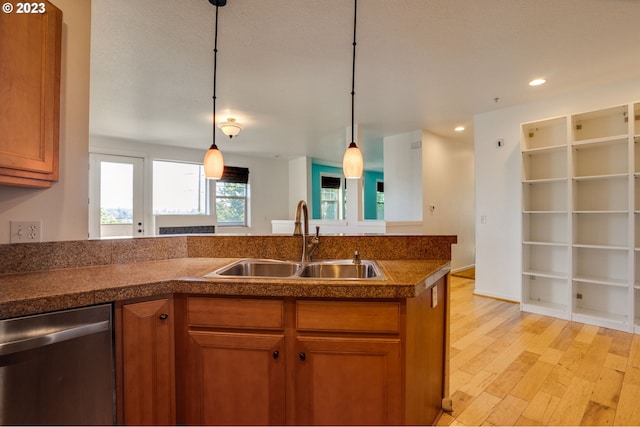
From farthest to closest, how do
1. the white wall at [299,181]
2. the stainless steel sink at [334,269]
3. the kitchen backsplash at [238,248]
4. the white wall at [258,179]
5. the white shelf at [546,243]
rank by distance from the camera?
the white wall at [299,181], the white wall at [258,179], the white shelf at [546,243], the stainless steel sink at [334,269], the kitchen backsplash at [238,248]

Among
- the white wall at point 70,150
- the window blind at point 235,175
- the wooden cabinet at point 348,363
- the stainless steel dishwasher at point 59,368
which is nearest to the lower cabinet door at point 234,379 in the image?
the wooden cabinet at point 348,363

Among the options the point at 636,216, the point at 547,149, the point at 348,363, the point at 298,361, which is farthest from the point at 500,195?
the point at 298,361

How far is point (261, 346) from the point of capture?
1256mm

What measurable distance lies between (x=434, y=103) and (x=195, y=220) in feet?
15.9

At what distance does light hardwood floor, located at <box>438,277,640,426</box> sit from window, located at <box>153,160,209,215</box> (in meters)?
5.23

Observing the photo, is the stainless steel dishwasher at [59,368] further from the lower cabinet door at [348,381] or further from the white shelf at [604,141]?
the white shelf at [604,141]

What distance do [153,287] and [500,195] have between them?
4.08 metres

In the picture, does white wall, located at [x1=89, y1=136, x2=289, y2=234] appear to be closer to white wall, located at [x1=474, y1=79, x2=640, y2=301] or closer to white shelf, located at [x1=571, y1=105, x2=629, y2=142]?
white wall, located at [x1=474, y1=79, x2=640, y2=301]

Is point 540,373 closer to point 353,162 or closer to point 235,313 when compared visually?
point 353,162

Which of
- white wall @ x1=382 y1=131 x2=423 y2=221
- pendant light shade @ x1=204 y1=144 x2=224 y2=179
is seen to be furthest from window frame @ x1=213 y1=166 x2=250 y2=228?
pendant light shade @ x1=204 y1=144 x2=224 y2=179

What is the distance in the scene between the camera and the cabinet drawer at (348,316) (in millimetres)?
1204

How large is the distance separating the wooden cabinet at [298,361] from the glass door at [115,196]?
4.71 m

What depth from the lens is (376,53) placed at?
7.97 ft

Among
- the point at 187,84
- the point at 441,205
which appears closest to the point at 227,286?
the point at 187,84
